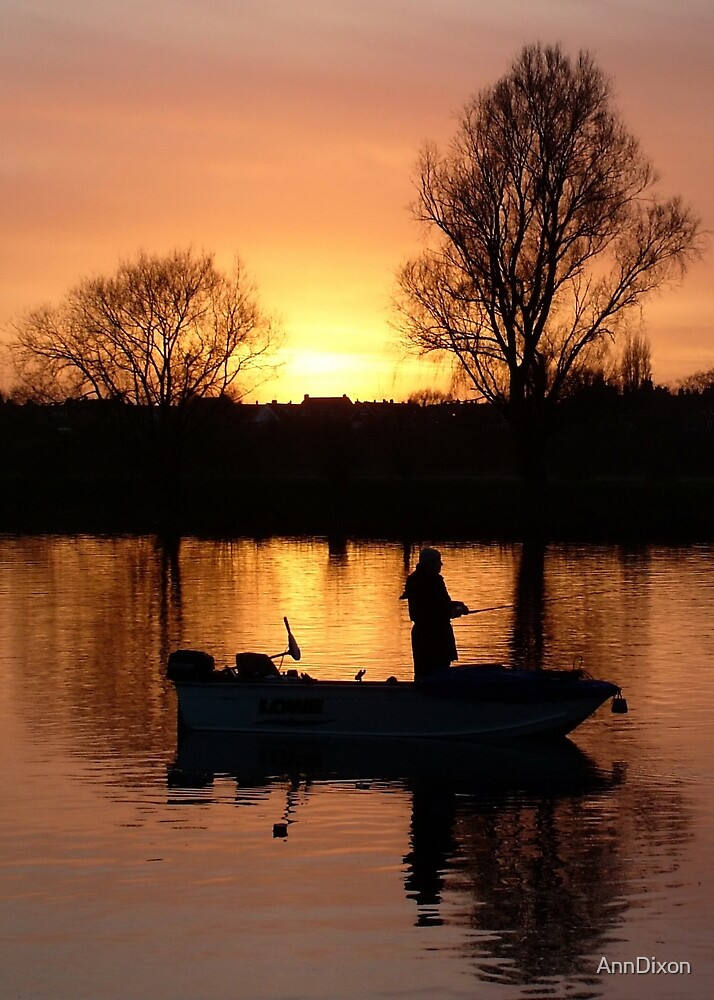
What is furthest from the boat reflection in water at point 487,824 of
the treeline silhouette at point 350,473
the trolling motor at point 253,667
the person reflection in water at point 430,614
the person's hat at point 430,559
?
the treeline silhouette at point 350,473

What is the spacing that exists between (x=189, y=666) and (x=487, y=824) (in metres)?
4.13

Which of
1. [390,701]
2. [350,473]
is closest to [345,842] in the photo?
[390,701]

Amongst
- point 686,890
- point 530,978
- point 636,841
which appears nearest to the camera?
point 530,978

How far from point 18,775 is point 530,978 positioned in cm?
649

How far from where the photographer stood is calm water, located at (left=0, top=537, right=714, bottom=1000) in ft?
28.5

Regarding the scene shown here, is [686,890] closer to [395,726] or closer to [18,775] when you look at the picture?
[395,726]

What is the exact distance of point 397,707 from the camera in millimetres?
14703

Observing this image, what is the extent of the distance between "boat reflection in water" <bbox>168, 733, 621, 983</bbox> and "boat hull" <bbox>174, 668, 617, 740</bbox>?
15cm

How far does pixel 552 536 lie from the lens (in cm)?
4775

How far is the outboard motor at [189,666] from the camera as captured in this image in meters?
14.9

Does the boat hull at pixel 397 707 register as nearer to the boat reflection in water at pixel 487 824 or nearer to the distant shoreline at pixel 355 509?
the boat reflection in water at pixel 487 824

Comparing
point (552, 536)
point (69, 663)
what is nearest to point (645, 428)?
point (552, 536)

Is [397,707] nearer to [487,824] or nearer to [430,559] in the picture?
[430,559]

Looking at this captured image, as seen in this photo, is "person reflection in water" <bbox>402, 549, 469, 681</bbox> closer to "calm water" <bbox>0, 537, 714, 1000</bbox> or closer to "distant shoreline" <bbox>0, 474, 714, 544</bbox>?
"calm water" <bbox>0, 537, 714, 1000</bbox>
